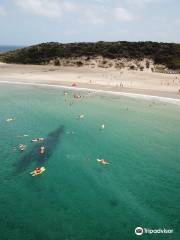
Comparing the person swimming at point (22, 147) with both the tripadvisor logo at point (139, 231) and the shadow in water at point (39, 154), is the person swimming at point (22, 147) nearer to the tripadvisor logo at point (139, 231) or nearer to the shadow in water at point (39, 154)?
the shadow in water at point (39, 154)

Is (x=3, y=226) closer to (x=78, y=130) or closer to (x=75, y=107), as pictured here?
(x=78, y=130)

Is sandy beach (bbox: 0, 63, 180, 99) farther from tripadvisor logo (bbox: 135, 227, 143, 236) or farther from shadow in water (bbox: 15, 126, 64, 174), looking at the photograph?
tripadvisor logo (bbox: 135, 227, 143, 236)

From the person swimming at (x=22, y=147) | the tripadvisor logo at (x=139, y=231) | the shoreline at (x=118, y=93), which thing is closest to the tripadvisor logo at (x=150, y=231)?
the tripadvisor logo at (x=139, y=231)

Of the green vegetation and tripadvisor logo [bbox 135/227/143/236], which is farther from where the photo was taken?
the green vegetation

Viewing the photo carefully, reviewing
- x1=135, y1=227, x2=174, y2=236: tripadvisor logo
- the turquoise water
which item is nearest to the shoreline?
the turquoise water

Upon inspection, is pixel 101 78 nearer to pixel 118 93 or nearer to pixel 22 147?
pixel 118 93

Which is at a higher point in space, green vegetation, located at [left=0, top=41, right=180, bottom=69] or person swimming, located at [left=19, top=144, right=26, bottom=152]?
green vegetation, located at [left=0, top=41, right=180, bottom=69]
